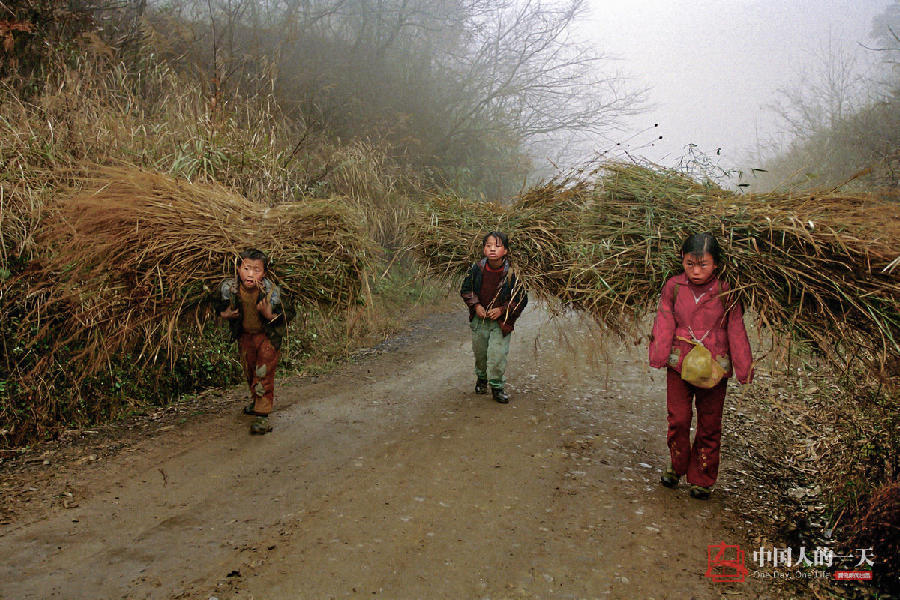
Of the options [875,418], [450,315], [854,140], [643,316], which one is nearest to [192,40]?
[450,315]

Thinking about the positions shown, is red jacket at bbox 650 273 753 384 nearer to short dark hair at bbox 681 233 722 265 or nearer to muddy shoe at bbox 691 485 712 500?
short dark hair at bbox 681 233 722 265

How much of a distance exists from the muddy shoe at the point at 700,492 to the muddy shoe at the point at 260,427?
3.11 meters

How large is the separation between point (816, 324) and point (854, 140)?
13.1 meters

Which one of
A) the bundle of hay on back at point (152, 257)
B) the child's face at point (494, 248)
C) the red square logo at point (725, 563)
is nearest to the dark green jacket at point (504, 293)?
the child's face at point (494, 248)

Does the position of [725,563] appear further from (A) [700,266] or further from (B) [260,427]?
(B) [260,427]

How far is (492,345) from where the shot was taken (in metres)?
5.28

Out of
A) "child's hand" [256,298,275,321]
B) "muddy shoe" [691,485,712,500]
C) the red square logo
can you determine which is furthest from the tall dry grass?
the red square logo

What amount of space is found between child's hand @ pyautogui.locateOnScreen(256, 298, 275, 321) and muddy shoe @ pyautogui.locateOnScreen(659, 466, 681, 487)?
2983 millimetres

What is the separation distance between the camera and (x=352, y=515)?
3.10 meters

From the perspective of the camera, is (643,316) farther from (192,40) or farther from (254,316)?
(192,40)

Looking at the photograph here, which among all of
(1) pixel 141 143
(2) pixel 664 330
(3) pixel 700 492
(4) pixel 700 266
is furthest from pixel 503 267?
(1) pixel 141 143

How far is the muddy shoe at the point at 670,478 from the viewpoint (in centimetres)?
357

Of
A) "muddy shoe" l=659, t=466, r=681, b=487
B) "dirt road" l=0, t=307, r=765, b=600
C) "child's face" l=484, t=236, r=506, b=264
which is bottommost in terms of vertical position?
"dirt road" l=0, t=307, r=765, b=600

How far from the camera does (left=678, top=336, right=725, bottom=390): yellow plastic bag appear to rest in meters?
3.28
